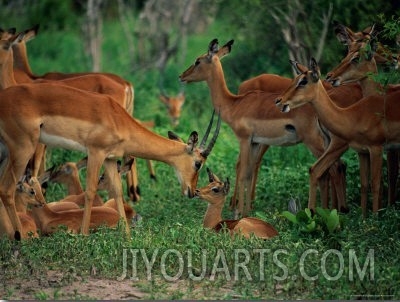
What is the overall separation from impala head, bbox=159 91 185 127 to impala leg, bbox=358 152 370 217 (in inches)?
217

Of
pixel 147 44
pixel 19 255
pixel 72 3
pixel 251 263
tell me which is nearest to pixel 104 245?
pixel 19 255

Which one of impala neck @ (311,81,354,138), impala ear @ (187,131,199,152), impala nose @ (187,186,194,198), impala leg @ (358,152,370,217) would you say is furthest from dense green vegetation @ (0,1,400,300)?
impala neck @ (311,81,354,138)

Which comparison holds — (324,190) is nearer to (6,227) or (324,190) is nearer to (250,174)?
(250,174)

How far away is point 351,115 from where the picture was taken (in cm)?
873

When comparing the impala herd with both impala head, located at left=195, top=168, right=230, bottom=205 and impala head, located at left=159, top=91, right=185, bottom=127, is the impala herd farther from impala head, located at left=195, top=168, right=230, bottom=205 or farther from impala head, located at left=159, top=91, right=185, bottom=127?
impala head, located at left=159, top=91, right=185, bottom=127

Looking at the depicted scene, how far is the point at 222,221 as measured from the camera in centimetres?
850

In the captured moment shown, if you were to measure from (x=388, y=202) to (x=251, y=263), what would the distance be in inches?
86.0

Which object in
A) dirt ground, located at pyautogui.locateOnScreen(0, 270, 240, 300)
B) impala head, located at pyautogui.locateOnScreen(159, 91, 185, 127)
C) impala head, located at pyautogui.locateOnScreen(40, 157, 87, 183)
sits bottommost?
dirt ground, located at pyautogui.locateOnScreen(0, 270, 240, 300)

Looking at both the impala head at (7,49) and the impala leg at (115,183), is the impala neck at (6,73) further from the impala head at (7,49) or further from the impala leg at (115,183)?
the impala leg at (115,183)

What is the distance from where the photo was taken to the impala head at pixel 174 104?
48.1 ft

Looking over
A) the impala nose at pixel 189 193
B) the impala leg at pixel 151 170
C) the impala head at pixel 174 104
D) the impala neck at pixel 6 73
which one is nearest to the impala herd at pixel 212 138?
the impala nose at pixel 189 193

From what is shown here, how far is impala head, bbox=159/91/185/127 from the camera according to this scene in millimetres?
14664

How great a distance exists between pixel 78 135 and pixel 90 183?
398mm

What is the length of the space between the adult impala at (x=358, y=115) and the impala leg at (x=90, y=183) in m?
1.48
